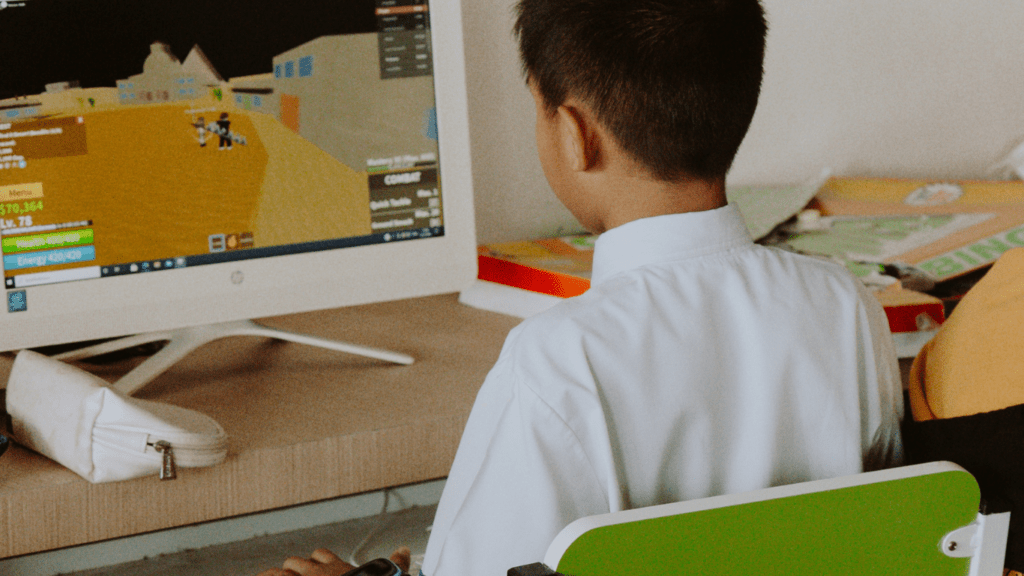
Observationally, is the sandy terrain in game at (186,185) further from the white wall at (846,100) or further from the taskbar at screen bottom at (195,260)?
the white wall at (846,100)

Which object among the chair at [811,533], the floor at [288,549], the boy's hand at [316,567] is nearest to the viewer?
the chair at [811,533]

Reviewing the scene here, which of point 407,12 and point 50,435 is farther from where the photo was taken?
point 407,12

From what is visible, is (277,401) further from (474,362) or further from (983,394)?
(983,394)

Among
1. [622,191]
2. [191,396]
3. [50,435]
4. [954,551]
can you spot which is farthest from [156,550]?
[954,551]

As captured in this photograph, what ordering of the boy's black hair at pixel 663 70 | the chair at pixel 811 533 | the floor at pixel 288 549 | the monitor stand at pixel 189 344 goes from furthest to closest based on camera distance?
the floor at pixel 288 549
the monitor stand at pixel 189 344
the boy's black hair at pixel 663 70
the chair at pixel 811 533

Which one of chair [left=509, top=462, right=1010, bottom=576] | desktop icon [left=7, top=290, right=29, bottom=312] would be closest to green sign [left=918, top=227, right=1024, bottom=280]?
chair [left=509, top=462, right=1010, bottom=576]

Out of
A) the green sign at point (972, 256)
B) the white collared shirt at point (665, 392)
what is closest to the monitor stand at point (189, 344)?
the white collared shirt at point (665, 392)

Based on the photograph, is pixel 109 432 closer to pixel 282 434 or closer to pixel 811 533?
pixel 282 434

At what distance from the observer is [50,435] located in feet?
2.64

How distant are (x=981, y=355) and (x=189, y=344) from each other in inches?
30.9

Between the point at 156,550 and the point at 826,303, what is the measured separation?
101 cm

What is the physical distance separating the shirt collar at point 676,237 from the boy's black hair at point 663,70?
4cm

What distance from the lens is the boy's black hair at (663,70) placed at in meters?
0.67

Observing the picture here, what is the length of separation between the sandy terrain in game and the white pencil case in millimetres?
178
